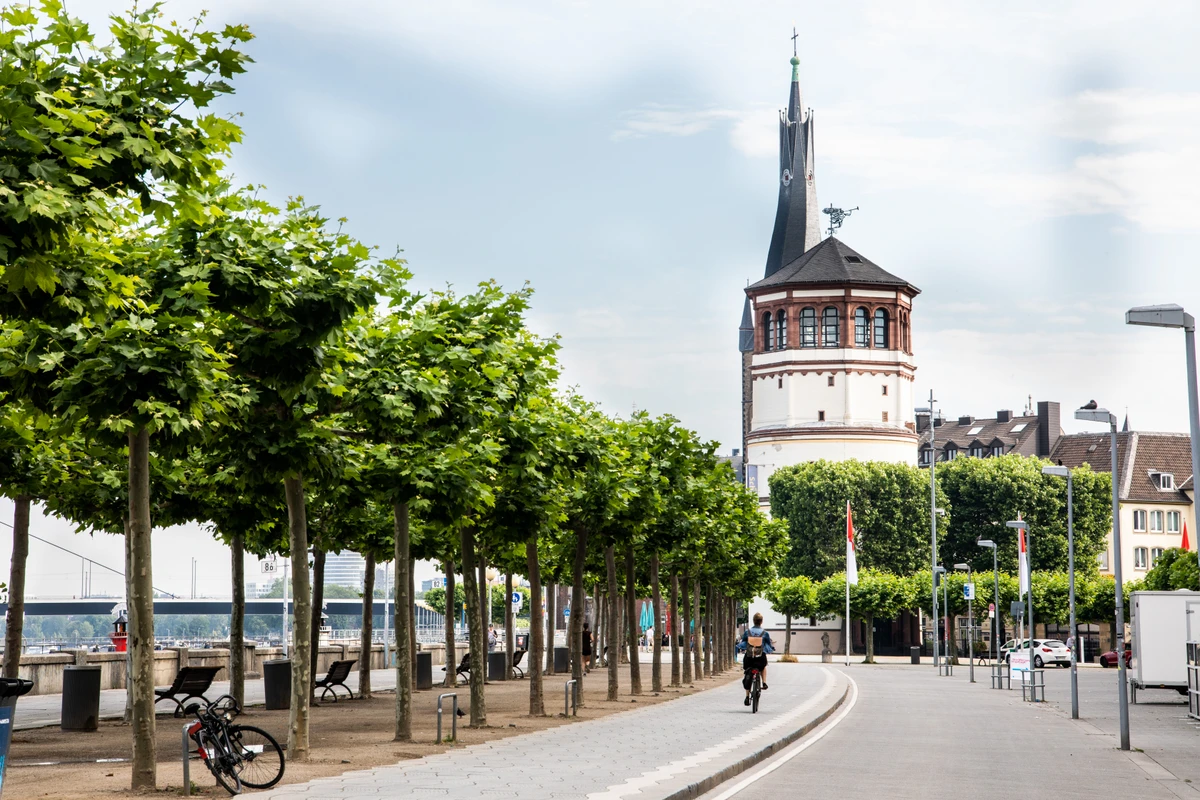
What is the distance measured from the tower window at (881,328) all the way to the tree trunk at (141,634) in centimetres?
10984

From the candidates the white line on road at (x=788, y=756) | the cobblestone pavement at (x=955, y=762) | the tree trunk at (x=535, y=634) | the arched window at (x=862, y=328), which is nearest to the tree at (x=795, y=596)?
the arched window at (x=862, y=328)

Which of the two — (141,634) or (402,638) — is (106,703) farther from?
(141,634)

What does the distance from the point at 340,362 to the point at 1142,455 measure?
11925cm

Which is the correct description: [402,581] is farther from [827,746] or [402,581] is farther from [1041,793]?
[1041,793]

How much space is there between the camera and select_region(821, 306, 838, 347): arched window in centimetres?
12094

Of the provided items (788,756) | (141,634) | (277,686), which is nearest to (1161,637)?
(788,756)

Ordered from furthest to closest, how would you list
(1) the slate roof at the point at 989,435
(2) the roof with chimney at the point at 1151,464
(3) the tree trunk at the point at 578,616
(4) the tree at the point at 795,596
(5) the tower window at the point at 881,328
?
(1) the slate roof at the point at 989,435 → (2) the roof with chimney at the point at 1151,464 → (5) the tower window at the point at 881,328 → (4) the tree at the point at 795,596 → (3) the tree trunk at the point at 578,616

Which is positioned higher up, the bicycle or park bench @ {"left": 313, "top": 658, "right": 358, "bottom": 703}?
the bicycle

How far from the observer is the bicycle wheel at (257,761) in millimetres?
14812

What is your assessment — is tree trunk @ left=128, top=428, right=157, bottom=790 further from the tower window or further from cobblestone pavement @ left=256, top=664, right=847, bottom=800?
the tower window

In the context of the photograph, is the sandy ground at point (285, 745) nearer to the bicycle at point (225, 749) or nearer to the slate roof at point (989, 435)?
the bicycle at point (225, 749)

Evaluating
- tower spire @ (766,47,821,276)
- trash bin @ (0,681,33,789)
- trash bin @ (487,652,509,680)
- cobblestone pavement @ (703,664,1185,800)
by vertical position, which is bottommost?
trash bin @ (487,652,509,680)

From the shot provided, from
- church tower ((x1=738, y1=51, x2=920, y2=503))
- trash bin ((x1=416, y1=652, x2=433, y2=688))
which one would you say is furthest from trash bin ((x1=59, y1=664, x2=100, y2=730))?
church tower ((x1=738, y1=51, x2=920, y2=503))

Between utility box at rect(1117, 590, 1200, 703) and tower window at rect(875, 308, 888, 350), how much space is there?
3205 inches
